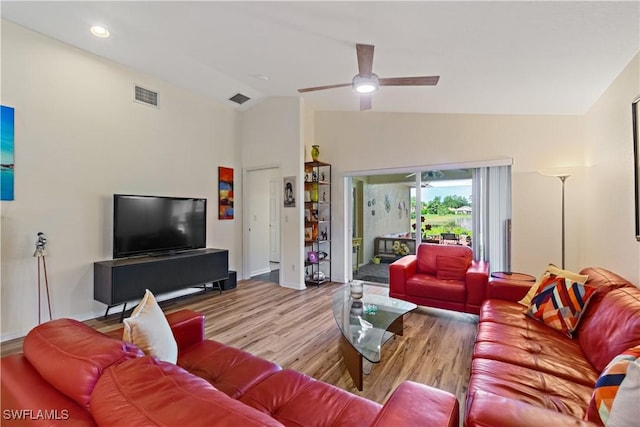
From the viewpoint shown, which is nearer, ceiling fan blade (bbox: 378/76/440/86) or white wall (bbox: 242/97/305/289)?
ceiling fan blade (bbox: 378/76/440/86)

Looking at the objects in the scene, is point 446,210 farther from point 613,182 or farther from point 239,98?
point 239,98

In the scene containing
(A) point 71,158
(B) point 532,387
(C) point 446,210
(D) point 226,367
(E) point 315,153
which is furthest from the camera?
(E) point 315,153

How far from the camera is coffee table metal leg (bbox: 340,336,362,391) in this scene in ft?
6.98

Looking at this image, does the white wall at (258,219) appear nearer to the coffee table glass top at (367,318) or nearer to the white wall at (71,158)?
the white wall at (71,158)

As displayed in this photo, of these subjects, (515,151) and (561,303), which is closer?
(561,303)

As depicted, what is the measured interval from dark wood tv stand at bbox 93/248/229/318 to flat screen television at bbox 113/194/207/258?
0.14 metres

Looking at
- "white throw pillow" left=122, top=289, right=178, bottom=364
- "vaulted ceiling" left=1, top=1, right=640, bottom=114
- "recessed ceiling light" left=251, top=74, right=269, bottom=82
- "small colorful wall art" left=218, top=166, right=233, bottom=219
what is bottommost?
"white throw pillow" left=122, top=289, right=178, bottom=364

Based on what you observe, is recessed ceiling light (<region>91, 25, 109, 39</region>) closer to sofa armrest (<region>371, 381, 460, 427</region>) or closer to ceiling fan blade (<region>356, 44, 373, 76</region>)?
ceiling fan blade (<region>356, 44, 373, 76</region>)

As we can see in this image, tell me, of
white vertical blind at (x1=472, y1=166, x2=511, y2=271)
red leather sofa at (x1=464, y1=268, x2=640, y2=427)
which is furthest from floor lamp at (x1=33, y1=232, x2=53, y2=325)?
white vertical blind at (x1=472, y1=166, x2=511, y2=271)

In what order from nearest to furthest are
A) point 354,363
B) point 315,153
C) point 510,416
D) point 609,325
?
point 510,416
point 609,325
point 354,363
point 315,153

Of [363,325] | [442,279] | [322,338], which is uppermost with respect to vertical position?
[442,279]

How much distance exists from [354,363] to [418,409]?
1.25 m

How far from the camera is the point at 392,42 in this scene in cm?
246

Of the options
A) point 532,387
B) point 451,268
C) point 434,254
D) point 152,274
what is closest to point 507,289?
Answer: point 451,268
